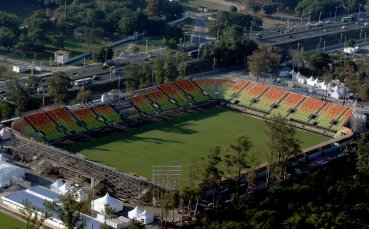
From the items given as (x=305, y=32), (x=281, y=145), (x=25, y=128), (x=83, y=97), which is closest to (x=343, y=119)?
(x=281, y=145)

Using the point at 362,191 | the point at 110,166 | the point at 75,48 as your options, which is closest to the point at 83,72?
the point at 75,48

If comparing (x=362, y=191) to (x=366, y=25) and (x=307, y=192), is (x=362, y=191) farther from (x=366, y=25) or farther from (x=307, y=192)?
(x=366, y=25)

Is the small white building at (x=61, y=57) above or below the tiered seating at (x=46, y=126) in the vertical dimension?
above

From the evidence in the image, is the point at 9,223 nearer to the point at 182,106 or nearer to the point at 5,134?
the point at 5,134

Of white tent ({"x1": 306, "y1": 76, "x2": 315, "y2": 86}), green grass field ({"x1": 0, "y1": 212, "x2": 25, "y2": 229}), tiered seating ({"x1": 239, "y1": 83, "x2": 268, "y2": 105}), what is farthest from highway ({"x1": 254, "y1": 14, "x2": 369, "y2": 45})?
green grass field ({"x1": 0, "y1": 212, "x2": 25, "y2": 229})

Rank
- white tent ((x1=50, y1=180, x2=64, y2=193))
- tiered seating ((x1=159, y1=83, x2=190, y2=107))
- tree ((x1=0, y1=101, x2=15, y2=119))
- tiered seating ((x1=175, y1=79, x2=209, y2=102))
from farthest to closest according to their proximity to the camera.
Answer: tiered seating ((x1=175, y1=79, x2=209, y2=102)) → tiered seating ((x1=159, y1=83, x2=190, y2=107)) → tree ((x1=0, y1=101, x2=15, y2=119)) → white tent ((x1=50, y1=180, x2=64, y2=193))

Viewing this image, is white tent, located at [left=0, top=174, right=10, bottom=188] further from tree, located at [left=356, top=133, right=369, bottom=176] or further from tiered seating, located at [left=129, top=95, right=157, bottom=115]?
tree, located at [left=356, top=133, right=369, bottom=176]

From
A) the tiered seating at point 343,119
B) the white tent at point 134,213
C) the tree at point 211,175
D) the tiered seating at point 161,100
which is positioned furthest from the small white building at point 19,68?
the tree at point 211,175

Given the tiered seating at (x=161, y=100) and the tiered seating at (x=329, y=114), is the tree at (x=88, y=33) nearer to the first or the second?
the tiered seating at (x=161, y=100)
